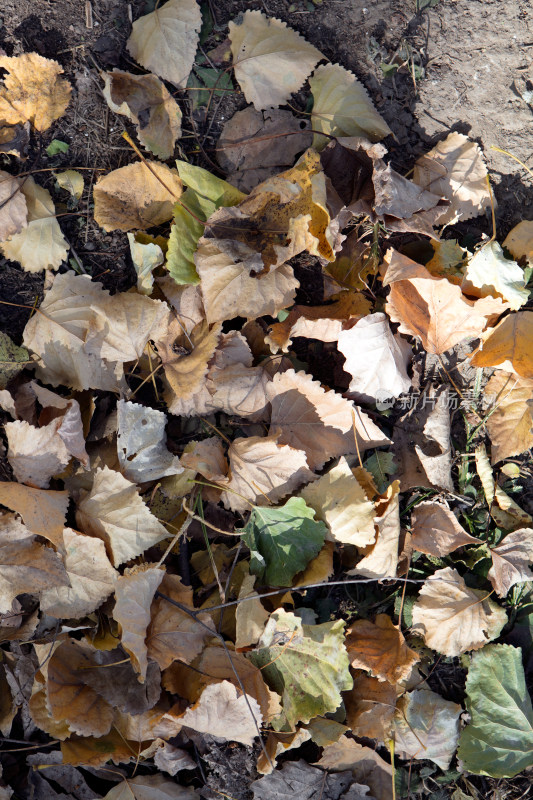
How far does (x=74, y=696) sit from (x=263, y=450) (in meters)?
1.05

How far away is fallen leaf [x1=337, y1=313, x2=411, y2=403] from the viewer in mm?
1973

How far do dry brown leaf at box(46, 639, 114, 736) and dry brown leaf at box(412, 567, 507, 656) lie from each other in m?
1.14

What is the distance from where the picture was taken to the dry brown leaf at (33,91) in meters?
1.97

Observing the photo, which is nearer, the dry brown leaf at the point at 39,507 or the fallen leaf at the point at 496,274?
the dry brown leaf at the point at 39,507

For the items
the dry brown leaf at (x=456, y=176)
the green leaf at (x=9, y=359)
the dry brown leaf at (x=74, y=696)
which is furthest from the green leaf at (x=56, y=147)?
the dry brown leaf at (x=74, y=696)

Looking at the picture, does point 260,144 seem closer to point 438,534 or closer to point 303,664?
point 438,534

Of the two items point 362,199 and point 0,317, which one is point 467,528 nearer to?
point 362,199

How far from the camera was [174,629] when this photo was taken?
6.30ft

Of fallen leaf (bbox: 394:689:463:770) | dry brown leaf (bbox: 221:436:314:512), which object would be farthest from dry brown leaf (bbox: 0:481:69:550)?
fallen leaf (bbox: 394:689:463:770)

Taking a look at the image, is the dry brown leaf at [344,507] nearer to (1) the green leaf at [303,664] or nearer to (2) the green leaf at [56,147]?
(1) the green leaf at [303,664]

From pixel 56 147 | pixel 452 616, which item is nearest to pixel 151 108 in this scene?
pixel 56 147

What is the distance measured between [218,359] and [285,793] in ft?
5.07

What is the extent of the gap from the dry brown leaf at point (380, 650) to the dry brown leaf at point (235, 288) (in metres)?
1.20

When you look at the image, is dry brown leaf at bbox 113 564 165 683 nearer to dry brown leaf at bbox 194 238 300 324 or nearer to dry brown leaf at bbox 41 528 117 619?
dry brown leaf at bbox 41 528 117 619
